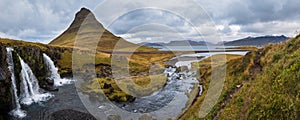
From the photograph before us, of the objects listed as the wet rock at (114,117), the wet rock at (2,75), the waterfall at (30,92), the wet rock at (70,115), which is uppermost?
the wet rock at (2,75)

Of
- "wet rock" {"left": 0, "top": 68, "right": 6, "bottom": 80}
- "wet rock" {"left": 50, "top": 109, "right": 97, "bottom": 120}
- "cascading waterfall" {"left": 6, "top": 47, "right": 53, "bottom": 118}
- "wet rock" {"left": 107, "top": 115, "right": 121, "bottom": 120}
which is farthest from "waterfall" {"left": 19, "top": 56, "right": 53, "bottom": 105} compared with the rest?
"wet rock" {"left": 107, "top": 115, "right": 121, "bottom": 120}

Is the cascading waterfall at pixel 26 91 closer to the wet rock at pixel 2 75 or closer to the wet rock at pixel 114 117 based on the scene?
the wet rock at pixel 2 75

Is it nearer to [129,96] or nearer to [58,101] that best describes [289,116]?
[129,96]

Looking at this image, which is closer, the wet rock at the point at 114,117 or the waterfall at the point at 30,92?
the wet rock at the point at 114,117

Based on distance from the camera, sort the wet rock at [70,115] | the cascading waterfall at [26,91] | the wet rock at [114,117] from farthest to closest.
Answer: the cascading waterfall at [26,91] < the wet rock at [70,115] < the wet rock at [114,117]

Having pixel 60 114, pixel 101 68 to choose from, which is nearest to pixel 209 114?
pixel 60 114

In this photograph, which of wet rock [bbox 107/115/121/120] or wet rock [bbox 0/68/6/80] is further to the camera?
wet rock [bbox 0/68/6/80]

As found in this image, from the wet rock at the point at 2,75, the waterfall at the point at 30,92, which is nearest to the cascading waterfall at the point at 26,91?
the waterfall at the point at 30,92

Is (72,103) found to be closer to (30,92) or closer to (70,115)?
(70,115)

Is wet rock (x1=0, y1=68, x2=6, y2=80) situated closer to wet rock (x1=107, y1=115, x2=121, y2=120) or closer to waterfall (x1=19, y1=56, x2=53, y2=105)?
waterfall (x1=19, y1=56, x2=53, y2=105)

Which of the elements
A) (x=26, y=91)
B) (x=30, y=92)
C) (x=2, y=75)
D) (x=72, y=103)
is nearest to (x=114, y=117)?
(x=72, y=103)

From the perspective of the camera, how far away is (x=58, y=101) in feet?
145

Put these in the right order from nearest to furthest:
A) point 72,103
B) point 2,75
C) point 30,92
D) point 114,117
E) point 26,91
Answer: point 114,117
point 2,75
point 72,103
point 26,91
point 30,92

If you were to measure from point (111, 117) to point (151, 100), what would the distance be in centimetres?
1406
